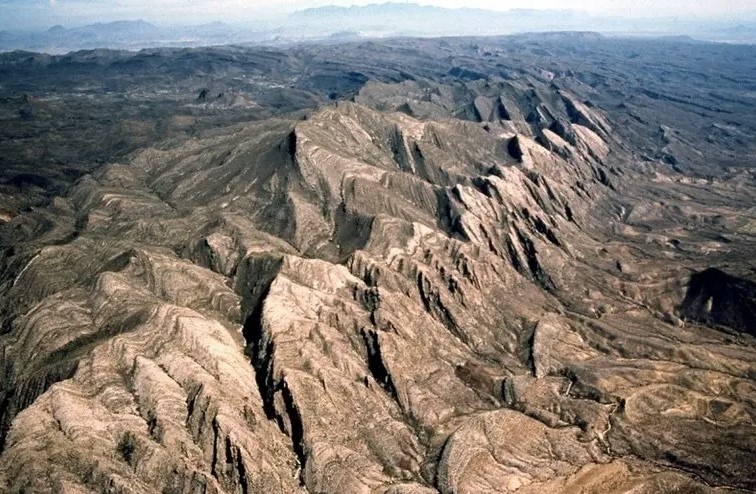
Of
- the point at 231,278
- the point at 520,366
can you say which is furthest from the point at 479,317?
the point at 231,278

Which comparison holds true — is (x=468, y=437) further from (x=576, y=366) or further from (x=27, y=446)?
(x=27, y=446)

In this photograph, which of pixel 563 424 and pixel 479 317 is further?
pixel 479 317

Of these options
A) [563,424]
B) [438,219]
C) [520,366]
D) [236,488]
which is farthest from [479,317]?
[236,488]

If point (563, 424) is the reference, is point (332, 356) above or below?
above

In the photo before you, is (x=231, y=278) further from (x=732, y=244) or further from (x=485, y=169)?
(x=732, y=244)

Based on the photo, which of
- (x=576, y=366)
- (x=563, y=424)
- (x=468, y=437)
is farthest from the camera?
(x=576, y=366)

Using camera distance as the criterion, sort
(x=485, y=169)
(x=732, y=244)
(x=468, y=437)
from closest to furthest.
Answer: (x=468, y=437)
(x=732, y=244)
(x=485, y=169)

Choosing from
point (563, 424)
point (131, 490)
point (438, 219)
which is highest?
point (438, 219)
